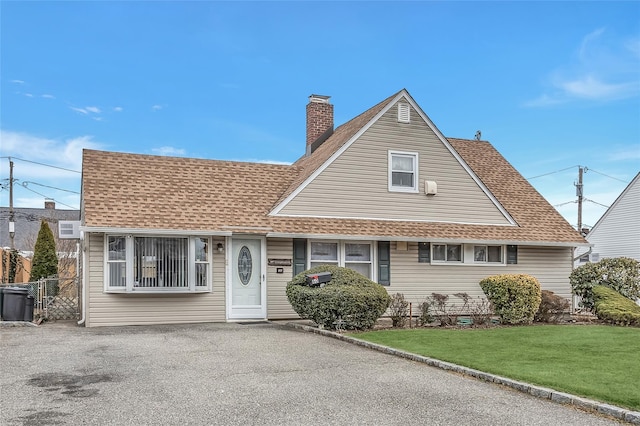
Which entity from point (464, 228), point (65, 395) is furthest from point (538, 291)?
point (65, 395)

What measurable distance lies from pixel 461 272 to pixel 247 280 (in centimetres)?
704

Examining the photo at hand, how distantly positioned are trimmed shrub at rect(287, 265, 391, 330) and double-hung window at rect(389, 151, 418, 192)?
5647 mm

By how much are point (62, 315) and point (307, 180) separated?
8.32m

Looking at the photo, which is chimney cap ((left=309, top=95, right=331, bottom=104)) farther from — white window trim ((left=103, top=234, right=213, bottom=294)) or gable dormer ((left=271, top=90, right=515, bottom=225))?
white window trim ((left=103, top=234, right=213, bottom=294))

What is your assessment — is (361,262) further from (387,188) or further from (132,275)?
Answer: (132,275)

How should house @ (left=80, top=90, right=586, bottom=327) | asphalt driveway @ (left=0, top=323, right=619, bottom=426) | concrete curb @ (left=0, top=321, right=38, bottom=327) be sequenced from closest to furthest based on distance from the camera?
asphalt driveway @ (left=0, top=323, right=619, bottom=426), concrete curb @ (left=0, top=321, right=38, bottom=327), house @ (left=80, top=90, right=586, bottom=327)

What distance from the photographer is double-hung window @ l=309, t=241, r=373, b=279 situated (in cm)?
1788

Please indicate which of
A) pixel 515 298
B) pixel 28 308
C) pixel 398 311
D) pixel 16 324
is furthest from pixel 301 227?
pixel 16 324

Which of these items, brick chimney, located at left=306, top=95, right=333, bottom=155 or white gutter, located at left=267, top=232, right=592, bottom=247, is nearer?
white gutter, located at left=267, top=232, right=592, bottom=247

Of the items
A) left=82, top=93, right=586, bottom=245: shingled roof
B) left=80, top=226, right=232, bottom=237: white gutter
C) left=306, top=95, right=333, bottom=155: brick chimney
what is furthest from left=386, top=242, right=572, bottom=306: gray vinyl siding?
left=306, top=95, right=333, bottom=155: brick chimney

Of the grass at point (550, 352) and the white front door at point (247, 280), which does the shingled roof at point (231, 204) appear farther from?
the grass at point (550, 352)

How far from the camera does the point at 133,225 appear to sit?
15.5 m

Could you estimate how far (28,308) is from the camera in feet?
52.9

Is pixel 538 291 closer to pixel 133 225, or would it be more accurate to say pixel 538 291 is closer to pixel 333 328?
pixel 333 328
